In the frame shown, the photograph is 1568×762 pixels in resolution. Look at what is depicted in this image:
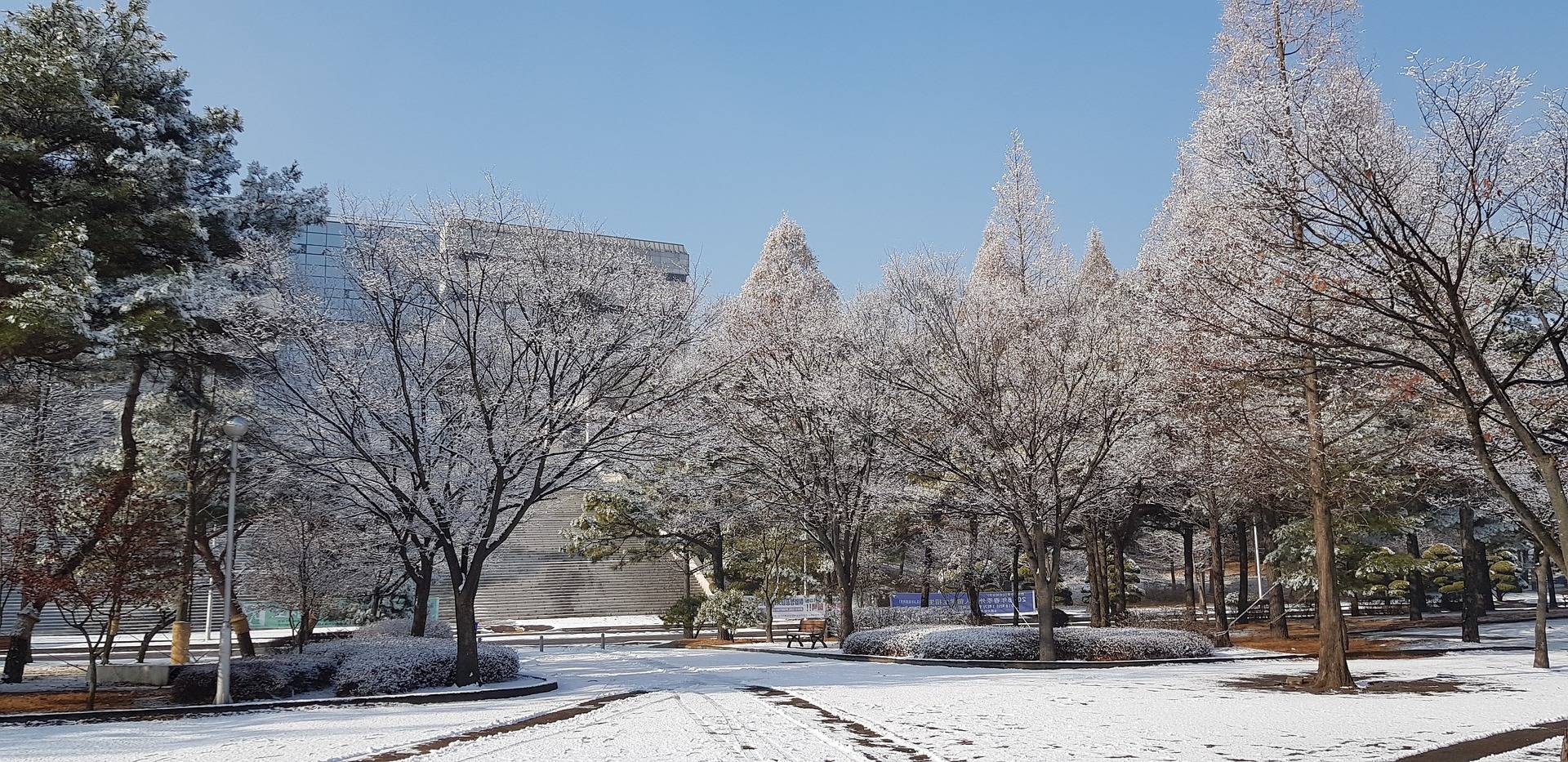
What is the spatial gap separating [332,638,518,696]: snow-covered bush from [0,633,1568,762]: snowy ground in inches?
43.6

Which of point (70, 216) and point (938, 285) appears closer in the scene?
point (70, 216)

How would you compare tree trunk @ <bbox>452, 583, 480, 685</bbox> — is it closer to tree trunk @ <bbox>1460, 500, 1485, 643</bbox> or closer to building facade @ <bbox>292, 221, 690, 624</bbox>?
tree trunk @ <bbox>1460, 500, 1485, 643</bbox>

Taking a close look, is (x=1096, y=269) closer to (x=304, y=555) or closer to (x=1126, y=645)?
(x=1126, y=645)

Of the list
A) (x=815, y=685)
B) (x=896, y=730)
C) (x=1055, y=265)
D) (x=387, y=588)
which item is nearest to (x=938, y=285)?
(x=1055, y=265)

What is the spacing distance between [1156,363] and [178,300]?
1733cm

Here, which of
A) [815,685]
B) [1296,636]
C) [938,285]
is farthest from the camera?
[1296,636]

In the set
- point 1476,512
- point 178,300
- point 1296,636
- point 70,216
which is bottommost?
point 1296,636

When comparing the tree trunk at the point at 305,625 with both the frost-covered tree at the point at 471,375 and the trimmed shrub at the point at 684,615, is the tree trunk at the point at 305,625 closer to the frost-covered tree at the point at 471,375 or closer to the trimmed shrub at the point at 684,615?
the frost-covered tree at the point at 471,375

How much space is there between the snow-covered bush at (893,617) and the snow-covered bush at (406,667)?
34.8 feet

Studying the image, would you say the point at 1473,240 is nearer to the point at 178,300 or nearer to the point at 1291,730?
the point at 1291,730

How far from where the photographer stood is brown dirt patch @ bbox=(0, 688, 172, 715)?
1488 centimetres

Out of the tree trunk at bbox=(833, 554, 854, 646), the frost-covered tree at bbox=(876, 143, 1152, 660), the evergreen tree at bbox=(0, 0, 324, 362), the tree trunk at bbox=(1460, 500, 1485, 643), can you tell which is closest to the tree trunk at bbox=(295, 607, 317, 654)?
the evergreen tree at bbox=(0, 0, 324, 362)

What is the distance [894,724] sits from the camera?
36.0 ft

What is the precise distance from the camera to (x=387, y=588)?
109ft
